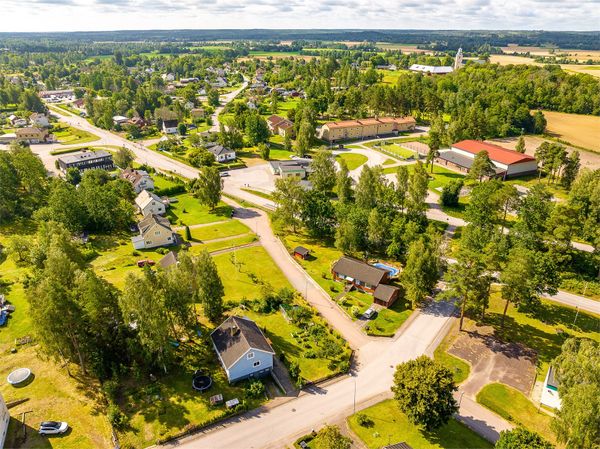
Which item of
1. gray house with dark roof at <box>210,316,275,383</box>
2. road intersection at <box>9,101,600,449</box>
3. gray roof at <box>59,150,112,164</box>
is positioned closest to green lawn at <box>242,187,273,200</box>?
road intersection at <box>9,101,600,449</box>

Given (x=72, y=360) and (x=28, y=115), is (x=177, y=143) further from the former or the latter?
(x=72, y=360)

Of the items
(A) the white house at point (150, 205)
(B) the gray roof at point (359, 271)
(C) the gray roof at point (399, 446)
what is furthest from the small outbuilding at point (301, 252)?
(C) the gray roof at point (399, 446)

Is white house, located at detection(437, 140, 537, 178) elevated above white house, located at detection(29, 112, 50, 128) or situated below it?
below

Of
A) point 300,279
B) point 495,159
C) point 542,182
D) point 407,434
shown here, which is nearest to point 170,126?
point 300,279

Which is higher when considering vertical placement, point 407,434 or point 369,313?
point 369,313

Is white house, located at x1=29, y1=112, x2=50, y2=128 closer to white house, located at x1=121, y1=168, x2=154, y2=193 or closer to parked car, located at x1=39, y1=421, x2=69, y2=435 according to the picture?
white house, located at x1=121, y1=168, x2=154, y2=193

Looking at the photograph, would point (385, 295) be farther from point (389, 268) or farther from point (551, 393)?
point (551, 393)

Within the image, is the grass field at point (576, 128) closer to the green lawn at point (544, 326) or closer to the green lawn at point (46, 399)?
the green lawn at point (544, 326)
